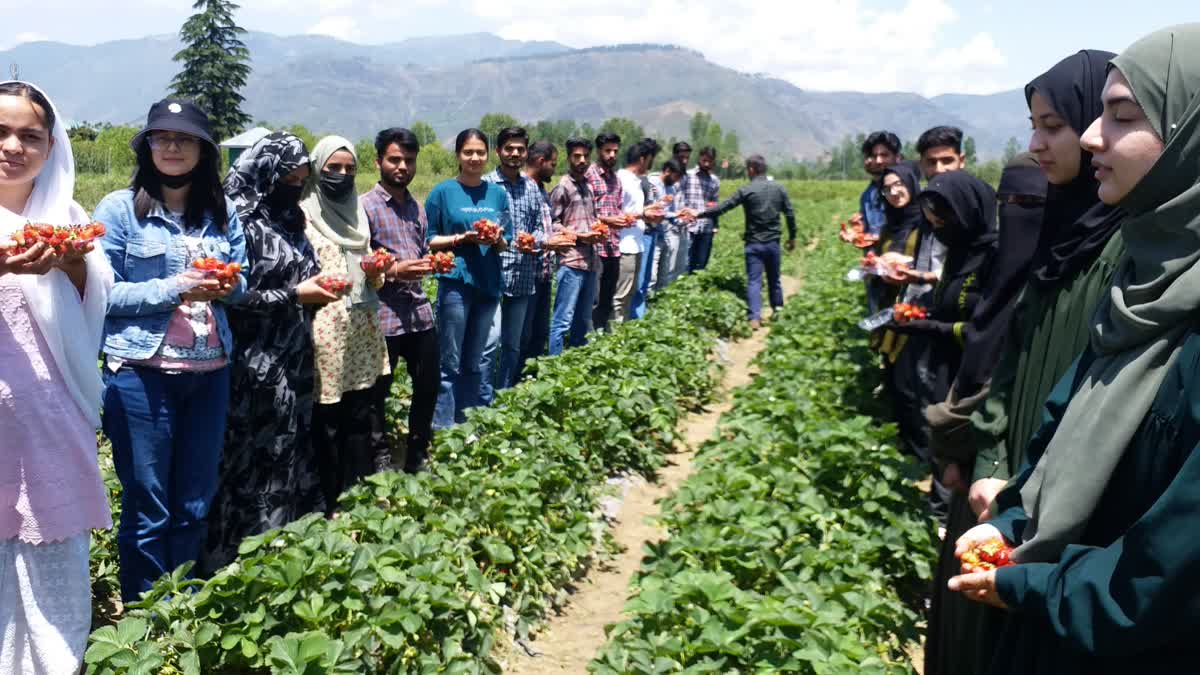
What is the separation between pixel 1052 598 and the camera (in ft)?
4.86

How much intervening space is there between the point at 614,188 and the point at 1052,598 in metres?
7.40

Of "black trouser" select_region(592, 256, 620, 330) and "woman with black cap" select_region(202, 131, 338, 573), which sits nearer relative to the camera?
"woman with black cap" select_region(202, 131, 338, 573)

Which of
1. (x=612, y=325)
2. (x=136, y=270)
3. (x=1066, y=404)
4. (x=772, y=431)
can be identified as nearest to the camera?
(x=1066, y=404)

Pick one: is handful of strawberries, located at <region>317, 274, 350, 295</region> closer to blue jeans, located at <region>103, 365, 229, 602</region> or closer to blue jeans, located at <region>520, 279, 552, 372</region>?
blue jeans, located at <region>103, 365, 229, 602</region>

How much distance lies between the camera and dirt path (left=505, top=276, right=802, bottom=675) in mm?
3553

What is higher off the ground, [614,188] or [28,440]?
[614,188]

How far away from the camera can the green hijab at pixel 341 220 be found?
4.26 meters

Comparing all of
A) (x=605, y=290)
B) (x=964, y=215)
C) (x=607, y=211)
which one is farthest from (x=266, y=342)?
(x=605, y=290)

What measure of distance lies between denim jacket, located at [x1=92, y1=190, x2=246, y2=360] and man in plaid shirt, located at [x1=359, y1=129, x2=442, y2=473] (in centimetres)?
149

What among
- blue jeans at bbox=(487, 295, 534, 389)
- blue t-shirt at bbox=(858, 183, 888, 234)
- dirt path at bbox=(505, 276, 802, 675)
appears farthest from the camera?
blue t-shirt at bbox=(858, 183, 888, 234)

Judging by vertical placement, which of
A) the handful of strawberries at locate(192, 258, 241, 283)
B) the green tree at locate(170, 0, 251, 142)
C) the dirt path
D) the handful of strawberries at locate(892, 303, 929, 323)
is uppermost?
the green tree at locate(170, 0, 251, 142)

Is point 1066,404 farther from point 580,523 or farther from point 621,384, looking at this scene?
point 621,384

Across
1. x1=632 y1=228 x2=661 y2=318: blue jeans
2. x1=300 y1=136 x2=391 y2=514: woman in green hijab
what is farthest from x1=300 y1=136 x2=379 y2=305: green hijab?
x1=632 y1=228 x2=661 y2=318: blue jeans

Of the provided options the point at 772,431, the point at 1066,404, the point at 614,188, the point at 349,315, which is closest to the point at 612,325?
the point at 614,188
